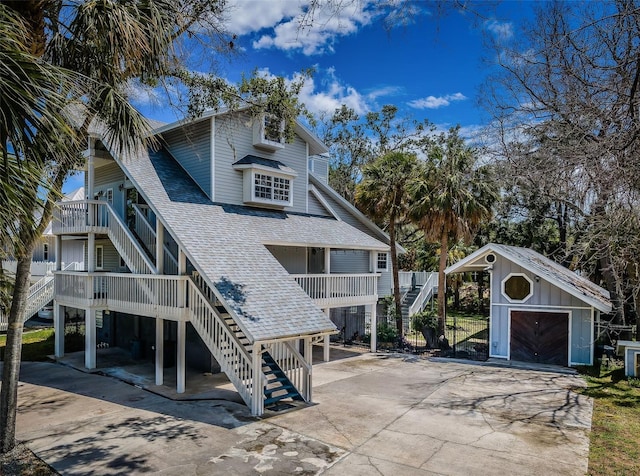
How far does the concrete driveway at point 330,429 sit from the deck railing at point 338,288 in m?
3.35

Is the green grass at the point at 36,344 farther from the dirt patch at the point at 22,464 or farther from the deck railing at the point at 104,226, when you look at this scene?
the dirt patch at the point at 22,464

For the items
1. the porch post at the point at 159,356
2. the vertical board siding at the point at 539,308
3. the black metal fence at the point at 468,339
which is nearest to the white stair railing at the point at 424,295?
the black metal fence at the point at 468,339

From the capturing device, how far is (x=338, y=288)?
679 inches

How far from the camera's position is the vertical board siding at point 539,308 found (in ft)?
53.3

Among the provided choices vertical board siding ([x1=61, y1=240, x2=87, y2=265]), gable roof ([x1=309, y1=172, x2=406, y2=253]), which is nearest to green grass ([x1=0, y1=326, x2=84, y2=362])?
vertical board siding ([x1=61, y1=240, x2=87, y2=265])

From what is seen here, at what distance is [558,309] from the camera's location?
1659 cm

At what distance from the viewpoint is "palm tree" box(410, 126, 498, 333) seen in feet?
63.3

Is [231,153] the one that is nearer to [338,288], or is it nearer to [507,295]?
[338,288]

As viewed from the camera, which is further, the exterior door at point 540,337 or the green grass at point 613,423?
the exterior door at point 540,337

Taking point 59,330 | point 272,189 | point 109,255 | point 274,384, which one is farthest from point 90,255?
point 274,384

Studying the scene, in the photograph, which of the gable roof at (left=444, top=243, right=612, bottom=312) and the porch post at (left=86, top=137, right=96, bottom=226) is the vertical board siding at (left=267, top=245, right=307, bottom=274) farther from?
the porch post at (left=86, top=137, right=96, bottom=226)

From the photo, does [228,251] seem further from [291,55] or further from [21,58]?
[21,58]

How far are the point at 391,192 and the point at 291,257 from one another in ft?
20.8

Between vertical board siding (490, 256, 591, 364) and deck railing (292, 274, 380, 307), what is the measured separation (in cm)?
500
